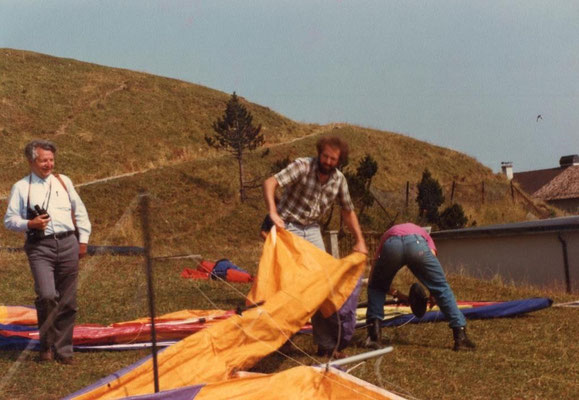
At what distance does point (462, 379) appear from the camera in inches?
195

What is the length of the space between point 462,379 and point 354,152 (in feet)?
109

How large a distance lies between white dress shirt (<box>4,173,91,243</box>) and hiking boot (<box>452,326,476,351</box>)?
10.6 feet

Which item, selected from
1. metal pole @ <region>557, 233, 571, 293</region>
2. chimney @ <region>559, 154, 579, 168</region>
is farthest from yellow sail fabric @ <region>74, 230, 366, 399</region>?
chimney @ <region>559, 154, 579, 168</region>

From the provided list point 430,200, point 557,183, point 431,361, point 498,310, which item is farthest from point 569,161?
point 431,361

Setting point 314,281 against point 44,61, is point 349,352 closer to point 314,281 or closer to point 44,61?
point 314,281

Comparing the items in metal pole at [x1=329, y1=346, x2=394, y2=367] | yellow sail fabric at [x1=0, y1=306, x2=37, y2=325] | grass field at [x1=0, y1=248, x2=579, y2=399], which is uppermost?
yellow sail fabric at [x1=0, y1=306, x2=37, y2=325]

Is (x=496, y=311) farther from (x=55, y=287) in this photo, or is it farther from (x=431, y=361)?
(x=55, y=287)

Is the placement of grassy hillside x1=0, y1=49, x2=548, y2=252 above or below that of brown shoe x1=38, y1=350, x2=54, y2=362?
above

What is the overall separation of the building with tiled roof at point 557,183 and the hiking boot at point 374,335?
4354 cm

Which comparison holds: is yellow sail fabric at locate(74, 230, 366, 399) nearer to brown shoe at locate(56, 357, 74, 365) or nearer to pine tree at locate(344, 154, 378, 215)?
brown shoe at locate(56, 357, 74, 365)

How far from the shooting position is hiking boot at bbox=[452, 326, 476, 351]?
5902 millimetres

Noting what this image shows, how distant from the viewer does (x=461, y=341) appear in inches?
233

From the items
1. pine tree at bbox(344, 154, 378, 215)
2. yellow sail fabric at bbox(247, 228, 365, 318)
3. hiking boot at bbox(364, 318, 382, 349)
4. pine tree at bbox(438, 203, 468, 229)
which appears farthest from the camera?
pine tree at bbox(438, 203, 468, 229)

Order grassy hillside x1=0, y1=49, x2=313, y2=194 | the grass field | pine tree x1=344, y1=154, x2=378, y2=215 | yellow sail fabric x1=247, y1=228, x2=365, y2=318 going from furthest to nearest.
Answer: grassy hillside x1=0, y1=49, x2=313, y2=194 < pine tree x1=344, y1=154, x2=378, y2=215 < yellow sail fabric x1=247, y1=228, x2=365, y2=318 < the grass field
